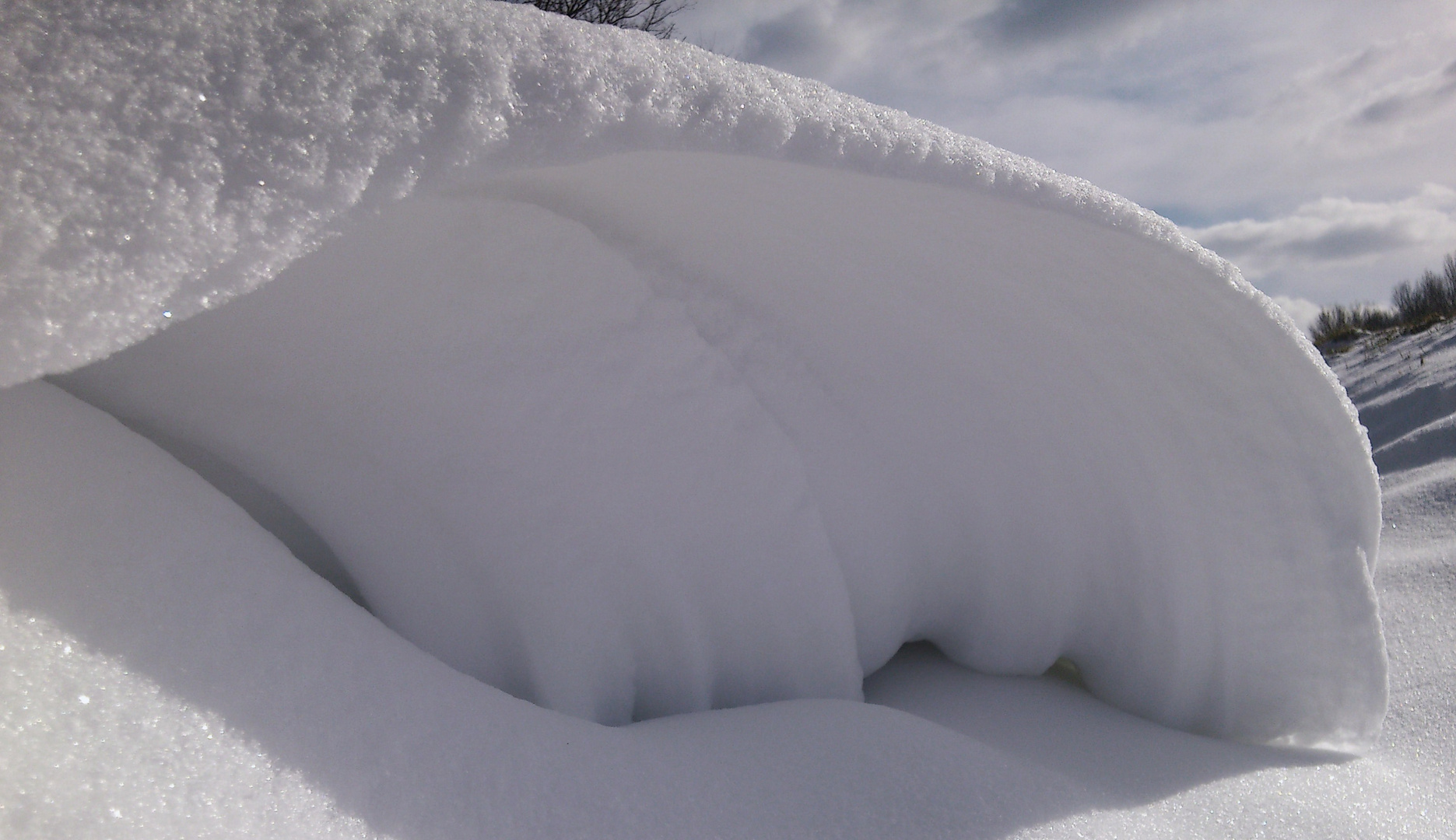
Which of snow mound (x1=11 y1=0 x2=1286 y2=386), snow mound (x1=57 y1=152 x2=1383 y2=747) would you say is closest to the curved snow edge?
snow mound (x1=11 y1=0 x2=1286 y2=386)

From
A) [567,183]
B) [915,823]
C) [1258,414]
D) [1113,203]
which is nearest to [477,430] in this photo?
[567,183]

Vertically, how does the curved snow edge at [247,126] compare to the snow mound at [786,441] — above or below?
above

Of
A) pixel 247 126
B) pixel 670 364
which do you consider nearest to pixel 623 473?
pixel 670 364

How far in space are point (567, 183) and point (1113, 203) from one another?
1.76 feet

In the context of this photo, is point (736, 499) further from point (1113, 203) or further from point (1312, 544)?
point (1312, 544)

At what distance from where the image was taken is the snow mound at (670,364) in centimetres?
50

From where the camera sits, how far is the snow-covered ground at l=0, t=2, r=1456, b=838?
48 cm

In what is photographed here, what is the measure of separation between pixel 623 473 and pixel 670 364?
0.12m

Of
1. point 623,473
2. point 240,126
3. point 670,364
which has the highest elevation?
point 240,126

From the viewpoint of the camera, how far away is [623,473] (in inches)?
33.5

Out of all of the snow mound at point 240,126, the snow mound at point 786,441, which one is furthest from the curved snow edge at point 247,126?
the snow mound at point 786,441

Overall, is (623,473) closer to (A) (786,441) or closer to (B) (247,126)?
(A) (786,441)

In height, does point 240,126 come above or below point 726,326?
above

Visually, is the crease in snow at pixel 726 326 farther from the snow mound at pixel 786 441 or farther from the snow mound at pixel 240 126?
the snow mound at pixel 240 126
